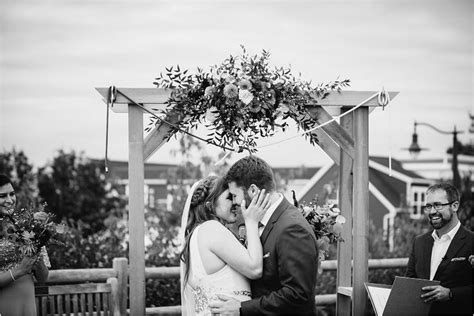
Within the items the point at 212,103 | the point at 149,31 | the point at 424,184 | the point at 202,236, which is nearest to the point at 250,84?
A: the point at 212,103

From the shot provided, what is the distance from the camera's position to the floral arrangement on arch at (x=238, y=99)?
5.26m

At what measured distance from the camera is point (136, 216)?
18.0ft

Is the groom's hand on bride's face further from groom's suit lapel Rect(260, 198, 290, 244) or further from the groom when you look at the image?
groom's suit lapel Rect(260, 198, 290, 244)

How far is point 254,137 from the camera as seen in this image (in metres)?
5.48

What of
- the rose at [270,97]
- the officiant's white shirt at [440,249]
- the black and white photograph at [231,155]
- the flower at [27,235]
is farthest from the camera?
the officiant's white shirt at [440,249]

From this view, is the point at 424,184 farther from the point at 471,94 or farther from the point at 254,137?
the point at 254,137

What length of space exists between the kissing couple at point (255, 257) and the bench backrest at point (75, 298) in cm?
187

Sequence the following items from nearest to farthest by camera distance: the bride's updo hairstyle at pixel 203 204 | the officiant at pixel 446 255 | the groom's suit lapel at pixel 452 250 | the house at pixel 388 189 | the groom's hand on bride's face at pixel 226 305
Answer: the groom's hand on bride's face at pixel 226 305 < the bride's updo hairstyle at pixel 203 204 < the officiant at pixel 446 255 < the groom's suit lapel at pixel 452 250 < the house at pixel 388 189

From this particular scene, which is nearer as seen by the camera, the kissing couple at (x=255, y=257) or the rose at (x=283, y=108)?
the kissing couple at (x=255, y=257)

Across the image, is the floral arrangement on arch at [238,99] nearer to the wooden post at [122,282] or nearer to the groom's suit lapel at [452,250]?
the groom's suit lapel at [452,250]

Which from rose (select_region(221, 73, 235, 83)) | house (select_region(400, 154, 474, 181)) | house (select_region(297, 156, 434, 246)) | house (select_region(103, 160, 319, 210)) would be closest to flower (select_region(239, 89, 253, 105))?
rose (select_region(221, 73, 235, 83))

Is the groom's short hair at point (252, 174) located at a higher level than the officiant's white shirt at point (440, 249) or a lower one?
higher

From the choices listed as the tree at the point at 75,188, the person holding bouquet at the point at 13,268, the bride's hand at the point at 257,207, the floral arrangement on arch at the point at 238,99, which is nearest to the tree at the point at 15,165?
the tree at the point at 75,188

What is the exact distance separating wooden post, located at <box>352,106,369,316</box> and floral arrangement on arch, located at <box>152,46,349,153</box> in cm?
61
